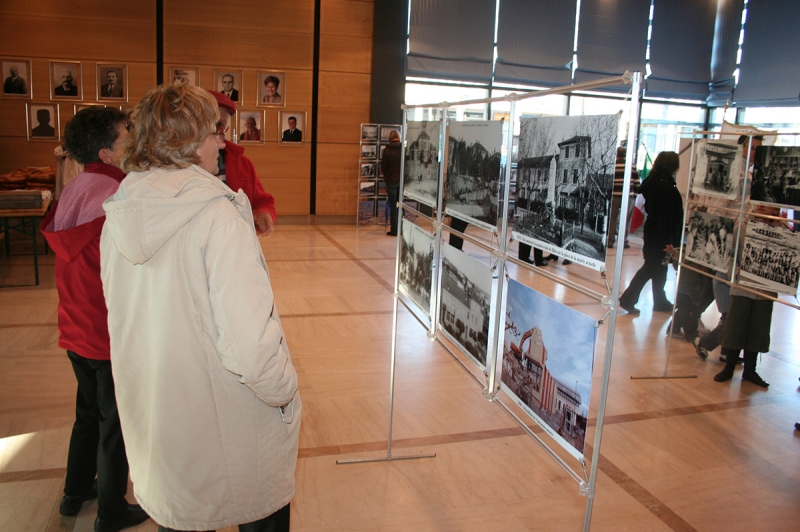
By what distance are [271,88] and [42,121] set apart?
3.50 metres

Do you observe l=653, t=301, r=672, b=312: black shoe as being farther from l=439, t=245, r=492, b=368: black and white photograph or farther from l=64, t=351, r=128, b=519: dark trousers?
l=64, t=351, r=128, b=519: dark trousers

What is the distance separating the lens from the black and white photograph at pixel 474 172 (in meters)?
2.17

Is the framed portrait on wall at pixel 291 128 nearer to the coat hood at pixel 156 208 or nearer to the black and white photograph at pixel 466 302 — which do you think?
the black and white photograph at pixel 466 302

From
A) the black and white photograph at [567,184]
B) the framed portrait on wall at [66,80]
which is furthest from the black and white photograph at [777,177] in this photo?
the framed portrait on wall at [66,80]

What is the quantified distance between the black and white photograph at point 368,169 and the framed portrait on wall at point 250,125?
178 centimetres

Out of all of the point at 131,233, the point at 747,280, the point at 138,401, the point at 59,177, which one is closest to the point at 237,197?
the point at 131,233

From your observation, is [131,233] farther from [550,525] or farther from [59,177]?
[59,177]

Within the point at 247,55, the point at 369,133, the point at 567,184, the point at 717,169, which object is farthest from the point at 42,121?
the point at 567,184

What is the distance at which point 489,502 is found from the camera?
276cm

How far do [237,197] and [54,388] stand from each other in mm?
2968

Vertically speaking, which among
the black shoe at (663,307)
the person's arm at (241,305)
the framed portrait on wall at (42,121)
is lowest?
the black shoe at (663,307)

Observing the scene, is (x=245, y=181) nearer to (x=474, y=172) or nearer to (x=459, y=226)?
(x=474, y=172)

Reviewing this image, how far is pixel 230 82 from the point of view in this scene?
33.6ft

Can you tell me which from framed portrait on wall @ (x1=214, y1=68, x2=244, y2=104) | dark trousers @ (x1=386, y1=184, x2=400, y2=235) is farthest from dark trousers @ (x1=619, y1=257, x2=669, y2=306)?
framed portrait on wall @ (x1=214, y1=68, x2=244, y2=104)
